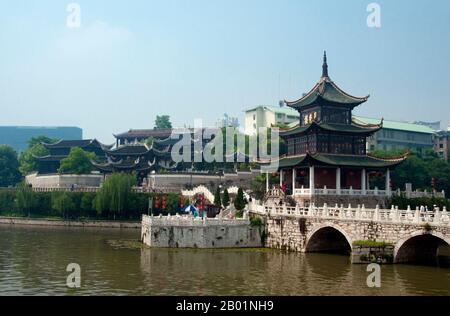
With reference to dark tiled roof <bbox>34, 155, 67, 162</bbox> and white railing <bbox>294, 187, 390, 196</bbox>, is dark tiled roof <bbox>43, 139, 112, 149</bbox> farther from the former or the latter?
white railing <bbox>294, 187, 390, 196</bbox>

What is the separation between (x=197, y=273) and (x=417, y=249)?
1416 centimetres

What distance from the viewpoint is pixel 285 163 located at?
56562mm

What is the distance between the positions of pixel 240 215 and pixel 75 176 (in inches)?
1949

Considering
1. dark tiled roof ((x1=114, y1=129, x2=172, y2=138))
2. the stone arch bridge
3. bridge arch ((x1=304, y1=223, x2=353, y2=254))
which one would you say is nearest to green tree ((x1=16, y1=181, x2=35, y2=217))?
dark tiled roof ((x1=114, y1=129, x2=172, y2=138))

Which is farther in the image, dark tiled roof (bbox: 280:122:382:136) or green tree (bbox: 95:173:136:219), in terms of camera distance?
green tree (bbox: 95:173:136:219)

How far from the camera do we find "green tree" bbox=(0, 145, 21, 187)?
344 feet

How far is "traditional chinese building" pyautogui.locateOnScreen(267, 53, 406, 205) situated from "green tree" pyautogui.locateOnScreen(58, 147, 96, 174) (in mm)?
43904

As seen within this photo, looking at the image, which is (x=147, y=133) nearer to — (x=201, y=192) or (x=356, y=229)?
(x=201, y=192)

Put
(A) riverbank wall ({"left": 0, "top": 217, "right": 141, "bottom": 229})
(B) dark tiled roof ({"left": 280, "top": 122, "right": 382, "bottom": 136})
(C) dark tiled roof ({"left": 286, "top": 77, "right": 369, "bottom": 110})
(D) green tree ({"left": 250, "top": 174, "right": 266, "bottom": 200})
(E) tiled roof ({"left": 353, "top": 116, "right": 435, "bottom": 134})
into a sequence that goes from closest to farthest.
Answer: (B) dark tiled roof ({"left": 280, "top": 122, "right": 382, "bottom": 136}) < (C) dark tiled roof ({"left": 286, "top": 77, "right": 369, "bottom": 110}) < (D) green tree ({"left": 250, "top": 174, "right": 266, "bottom": 200}) < (A) riverbank wall ({"left": 0, "top": 217, "right": 141, "bottom": 229}) < (E) tiled roof ({"left": 353, "top": 116, "right": 435, "bottom": 134})

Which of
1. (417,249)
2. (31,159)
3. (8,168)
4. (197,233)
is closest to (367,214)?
(417,249)

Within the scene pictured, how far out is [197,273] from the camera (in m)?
32.9

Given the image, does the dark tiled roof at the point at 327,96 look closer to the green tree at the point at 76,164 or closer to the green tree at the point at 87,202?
the green tree at the point at 87,202

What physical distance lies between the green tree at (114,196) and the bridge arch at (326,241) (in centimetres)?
3581
